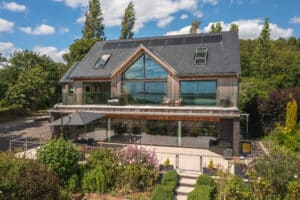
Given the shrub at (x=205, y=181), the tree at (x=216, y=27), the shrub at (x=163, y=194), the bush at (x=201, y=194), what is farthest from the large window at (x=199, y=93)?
the tree at (x=216, y=27)

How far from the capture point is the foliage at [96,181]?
45.6 feet

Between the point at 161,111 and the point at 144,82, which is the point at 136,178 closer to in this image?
the point at 161,111

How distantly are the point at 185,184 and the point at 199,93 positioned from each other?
10.3m

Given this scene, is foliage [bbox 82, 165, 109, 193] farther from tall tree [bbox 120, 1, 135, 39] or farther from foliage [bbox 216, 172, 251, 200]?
tall tree [bbox 120, 1, 135, 39]

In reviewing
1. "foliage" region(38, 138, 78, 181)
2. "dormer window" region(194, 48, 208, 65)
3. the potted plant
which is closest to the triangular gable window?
"dormer window" region(194, 48, 208, 65)

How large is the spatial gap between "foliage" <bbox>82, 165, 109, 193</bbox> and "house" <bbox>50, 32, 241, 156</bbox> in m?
9.25

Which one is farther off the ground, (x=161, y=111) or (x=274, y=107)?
(x=274, y=107)

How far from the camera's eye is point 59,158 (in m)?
14.1

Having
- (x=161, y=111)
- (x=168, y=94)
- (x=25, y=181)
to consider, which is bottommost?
(x=25, y=181)

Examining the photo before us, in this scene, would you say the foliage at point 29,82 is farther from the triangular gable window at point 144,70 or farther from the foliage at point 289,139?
the foliage at point 289,139

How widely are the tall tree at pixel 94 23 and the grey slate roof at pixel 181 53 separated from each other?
91.1ft

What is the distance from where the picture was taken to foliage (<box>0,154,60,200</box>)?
949cm

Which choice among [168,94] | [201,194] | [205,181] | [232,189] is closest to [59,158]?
[201,194]

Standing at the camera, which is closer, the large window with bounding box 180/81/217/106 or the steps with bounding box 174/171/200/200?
the steps with bounding box 174/171/200/200
